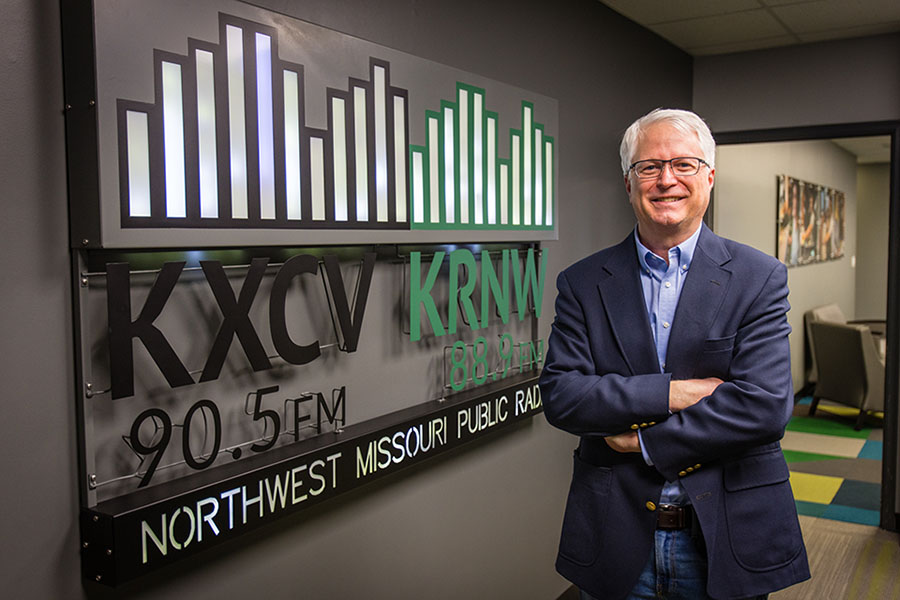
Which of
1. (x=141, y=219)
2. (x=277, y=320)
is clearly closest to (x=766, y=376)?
(x=277, y=320)

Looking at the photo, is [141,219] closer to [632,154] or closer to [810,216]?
[632,154]

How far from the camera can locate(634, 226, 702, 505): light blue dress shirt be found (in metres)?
1.45

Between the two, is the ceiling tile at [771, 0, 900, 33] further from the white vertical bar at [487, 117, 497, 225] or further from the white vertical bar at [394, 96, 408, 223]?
the white vertical bar at [394, 96, 408, 223]

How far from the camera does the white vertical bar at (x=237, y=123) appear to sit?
1.56 metres

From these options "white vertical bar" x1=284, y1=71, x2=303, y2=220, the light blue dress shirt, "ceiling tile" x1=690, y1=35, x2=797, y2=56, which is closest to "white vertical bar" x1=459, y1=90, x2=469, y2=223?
"white vertical bar" x1=284, y1=71, x2=303, y2=220

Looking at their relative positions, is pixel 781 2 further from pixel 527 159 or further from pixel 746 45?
pixel 527 159

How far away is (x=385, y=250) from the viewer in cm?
208

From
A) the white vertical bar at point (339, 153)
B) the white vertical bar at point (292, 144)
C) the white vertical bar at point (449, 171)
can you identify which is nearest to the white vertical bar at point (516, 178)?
the white vertical bar at point (449, 171)

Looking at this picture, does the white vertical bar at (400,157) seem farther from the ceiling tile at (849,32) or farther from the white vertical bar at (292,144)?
the ceiling tile at (849,32)

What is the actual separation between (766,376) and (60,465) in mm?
1243

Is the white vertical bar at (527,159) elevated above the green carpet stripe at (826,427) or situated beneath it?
elevated above

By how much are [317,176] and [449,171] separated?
57cm

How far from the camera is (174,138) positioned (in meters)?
1.44

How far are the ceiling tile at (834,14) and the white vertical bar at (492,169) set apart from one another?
66.7 inches
